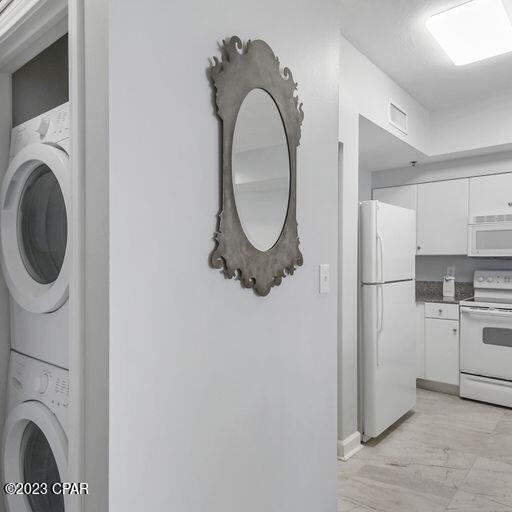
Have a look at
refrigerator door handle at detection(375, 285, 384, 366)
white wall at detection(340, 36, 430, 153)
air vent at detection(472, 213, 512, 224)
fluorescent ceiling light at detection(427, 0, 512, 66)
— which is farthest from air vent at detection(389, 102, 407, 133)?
refrigerator door handle at detection(375, 285, 384, 366)

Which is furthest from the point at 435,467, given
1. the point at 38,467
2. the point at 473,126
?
the point at 473,126

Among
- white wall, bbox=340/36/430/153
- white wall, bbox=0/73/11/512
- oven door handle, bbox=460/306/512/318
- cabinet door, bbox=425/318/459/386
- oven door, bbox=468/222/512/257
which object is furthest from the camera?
cabinet door, bbox=425/318/459/386

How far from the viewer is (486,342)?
3.61 m

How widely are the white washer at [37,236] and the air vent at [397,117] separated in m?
2.60

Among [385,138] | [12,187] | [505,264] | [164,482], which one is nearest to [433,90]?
[385,138]

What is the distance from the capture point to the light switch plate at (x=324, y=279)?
68.9 inches

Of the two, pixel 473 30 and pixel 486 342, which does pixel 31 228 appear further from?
pixel 486 342

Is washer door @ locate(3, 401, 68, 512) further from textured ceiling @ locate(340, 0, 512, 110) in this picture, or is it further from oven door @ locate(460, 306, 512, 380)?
oven door @ locate(460, 306, 512, 380)

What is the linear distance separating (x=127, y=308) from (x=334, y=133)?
1291 mm

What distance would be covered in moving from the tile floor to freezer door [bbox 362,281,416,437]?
0.62 ft

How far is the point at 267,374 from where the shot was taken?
1458 millimetres

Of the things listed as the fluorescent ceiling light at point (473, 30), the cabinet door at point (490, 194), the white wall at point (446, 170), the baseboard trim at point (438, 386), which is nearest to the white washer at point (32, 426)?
the fluorescent ceiling light at point (473, 30)

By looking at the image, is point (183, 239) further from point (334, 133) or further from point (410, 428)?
point (410, 428)

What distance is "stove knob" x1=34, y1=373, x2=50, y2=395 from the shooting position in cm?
136
